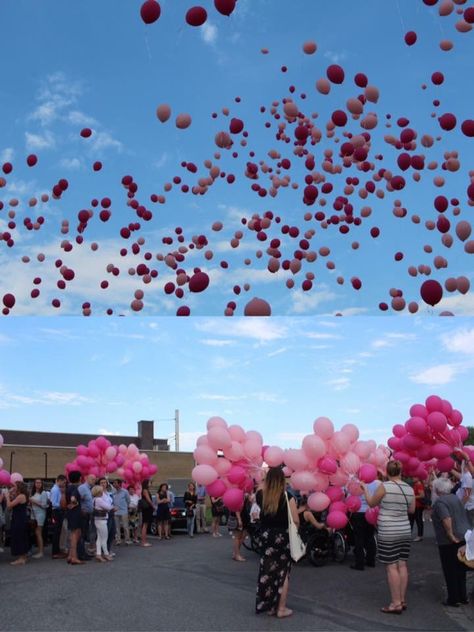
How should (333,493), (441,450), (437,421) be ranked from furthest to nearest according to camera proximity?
(441,450)
(437,421)
(333,493)

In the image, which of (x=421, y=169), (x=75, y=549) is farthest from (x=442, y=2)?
(x=75, y=549)

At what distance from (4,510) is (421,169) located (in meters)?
8.24

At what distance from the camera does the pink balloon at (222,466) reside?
7.49 meters

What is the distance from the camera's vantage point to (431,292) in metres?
9.54

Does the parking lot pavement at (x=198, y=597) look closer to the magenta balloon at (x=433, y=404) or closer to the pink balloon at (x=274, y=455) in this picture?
the pink balloon at (x=274, y=455)

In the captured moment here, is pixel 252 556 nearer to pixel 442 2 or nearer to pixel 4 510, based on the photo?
pixel 4 510

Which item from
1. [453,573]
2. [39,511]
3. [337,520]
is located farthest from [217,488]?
[39,511]

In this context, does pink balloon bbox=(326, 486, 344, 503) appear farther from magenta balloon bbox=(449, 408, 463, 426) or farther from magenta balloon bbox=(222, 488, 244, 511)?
magenta balloon bbox=(449, 408, 463, 426)

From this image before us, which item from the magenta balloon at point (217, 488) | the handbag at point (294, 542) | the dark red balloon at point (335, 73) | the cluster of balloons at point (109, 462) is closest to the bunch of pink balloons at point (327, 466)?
the magenta balloon at point (217, 488)

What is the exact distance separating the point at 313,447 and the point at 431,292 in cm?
337

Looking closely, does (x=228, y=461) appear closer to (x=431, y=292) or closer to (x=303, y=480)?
(x=303, y=480)

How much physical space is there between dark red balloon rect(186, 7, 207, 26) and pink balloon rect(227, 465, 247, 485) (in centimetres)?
482

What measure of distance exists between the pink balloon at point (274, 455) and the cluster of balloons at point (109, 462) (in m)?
5.91

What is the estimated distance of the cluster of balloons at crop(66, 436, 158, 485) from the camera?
42.3 ft
